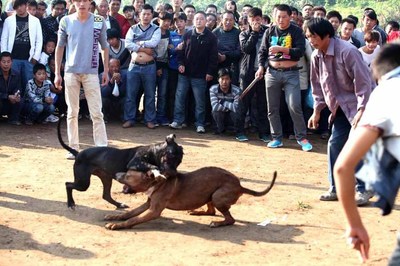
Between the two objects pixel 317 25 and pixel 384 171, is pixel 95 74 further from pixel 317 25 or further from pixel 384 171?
pixel 384 171

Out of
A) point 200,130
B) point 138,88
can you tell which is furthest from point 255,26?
point 138,88

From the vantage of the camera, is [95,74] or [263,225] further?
[95,74]

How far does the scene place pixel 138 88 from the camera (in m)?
12.0

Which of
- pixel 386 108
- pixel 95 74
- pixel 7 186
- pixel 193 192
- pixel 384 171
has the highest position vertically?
pixel 386 108

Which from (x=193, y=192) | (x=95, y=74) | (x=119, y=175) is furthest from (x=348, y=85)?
(x=95, y=74)

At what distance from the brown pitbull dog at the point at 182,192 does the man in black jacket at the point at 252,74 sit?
475 centimetres

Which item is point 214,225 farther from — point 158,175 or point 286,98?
point 286,98

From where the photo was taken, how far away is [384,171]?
3.31m

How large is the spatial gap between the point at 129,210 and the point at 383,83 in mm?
4302

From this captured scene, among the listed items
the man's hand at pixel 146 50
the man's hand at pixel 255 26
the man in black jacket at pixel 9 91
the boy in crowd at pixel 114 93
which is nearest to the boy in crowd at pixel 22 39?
the man in black jacket at pixel 9 91

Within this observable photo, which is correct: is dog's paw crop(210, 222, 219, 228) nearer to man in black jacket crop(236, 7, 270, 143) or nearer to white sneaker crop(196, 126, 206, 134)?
man in black jacket crop(236, 7, 270, 143)

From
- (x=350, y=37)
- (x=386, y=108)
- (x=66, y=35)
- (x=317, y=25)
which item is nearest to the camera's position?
(x=386, y=108)

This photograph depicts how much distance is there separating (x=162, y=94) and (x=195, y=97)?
0.75 meters

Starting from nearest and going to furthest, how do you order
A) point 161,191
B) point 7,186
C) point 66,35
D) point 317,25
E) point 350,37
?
point 161,191 → point 317,25 → point 7,186 → point 66,35 → point 350,37
